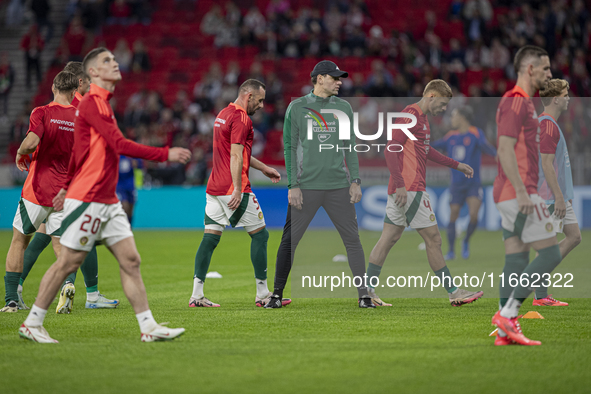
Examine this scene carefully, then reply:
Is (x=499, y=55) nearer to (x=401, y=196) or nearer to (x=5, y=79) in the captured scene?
(x=5, y=79)

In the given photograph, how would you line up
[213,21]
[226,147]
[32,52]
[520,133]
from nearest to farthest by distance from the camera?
[520,133] < [226,147] < [32,52] < [213,21]

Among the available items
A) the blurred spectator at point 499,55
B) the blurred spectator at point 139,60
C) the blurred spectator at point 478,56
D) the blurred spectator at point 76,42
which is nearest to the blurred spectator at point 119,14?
the blurred spectator at point 76,42

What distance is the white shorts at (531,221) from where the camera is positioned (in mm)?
5035

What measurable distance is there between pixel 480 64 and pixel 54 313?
17278mm

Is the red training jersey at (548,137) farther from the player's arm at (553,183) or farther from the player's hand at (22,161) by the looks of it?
the player's hand at (22,161)

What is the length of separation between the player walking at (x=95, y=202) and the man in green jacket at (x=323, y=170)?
7.26 ft

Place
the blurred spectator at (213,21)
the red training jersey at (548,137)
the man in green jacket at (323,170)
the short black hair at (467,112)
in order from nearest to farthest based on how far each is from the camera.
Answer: the red training jersey at (548,137) < the man in green jacket at (323,170) < the short black hair at (467,112) < the blurred spectator at (213,21)

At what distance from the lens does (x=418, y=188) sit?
23.6ft

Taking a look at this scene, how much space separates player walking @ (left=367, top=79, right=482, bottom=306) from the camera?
707 centimetres

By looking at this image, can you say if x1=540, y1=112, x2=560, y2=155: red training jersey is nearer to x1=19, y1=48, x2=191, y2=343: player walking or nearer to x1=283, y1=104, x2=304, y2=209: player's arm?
x1=283, y1=104, x2=304, y2=209: player's arm

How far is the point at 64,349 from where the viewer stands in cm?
503

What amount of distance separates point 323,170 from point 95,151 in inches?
100

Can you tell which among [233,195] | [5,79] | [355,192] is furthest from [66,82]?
[5,79]

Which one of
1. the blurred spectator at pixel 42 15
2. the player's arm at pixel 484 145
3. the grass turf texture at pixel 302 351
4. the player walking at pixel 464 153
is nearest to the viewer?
the grass turf texture at pixel 302 351
